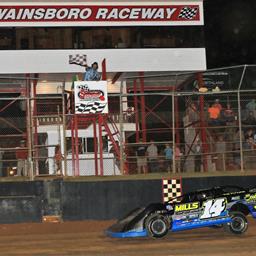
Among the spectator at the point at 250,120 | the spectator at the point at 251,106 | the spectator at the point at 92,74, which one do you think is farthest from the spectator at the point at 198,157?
the spectator at the point at 92,74

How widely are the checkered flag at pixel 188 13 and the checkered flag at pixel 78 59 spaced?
4.37 metres

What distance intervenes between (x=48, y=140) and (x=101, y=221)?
24.9 ft

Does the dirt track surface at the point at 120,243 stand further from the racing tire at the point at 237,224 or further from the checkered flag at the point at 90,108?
the checkered flag at the point at 90,108

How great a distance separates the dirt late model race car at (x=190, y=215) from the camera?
1396 cm

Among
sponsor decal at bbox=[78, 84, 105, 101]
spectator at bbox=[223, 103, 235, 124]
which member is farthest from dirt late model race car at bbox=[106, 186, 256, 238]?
spectator at bbox=[223, 103, 235, 124]

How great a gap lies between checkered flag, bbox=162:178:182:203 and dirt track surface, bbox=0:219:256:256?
247cm

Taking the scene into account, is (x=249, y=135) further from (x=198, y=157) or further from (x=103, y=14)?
(x=103, y=14)

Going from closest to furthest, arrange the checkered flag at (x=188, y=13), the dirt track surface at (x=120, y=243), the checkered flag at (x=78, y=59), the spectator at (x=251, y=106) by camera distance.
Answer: the dirt track surface at (x=120, y=243), the spectator at (x=251, y=106), the checkered flag at (x=78, y=59), the checkered flag at (x=188, y=13)

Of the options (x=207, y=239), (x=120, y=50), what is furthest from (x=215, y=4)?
(x=207, y=239)

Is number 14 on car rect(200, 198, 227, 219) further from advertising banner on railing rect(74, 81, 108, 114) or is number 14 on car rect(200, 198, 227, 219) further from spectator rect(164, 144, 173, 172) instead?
spectator rect(164, 144, 173, 172)

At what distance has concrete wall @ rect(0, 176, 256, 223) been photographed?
58.9 ft

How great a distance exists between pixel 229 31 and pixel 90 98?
42.5m

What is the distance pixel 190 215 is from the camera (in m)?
14.3

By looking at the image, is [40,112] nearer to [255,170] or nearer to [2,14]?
[2,14]
